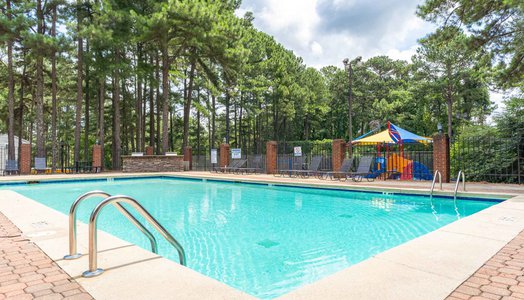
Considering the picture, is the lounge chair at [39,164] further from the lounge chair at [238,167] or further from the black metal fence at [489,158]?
the black metal fence at [489,158]

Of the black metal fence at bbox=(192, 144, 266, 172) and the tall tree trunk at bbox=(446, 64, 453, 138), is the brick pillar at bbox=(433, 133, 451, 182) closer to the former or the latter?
the black metal fence at bbox=(192, 144, 266, 172)

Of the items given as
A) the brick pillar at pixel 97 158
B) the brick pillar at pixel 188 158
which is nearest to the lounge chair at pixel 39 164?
the brick pillar at pixel 97 158

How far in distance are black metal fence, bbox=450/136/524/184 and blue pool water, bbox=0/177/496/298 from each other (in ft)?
13.4

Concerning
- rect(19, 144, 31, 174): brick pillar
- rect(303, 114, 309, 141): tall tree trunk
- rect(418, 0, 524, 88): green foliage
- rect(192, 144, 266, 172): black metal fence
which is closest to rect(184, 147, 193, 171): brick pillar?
rect(192, 144, 266, 172): black metal fence

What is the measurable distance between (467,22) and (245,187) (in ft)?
29.9

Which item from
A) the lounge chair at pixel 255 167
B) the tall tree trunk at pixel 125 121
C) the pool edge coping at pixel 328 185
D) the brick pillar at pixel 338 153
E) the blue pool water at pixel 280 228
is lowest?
the blue pool water at pixel 280 228

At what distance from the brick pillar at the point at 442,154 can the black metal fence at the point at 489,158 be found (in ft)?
2.87

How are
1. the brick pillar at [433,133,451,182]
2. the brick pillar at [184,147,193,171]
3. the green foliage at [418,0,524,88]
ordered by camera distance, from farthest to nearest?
the brick pillar at [184,147,193,171] → the brick pillar at [433,133,451,182] → the green foliage at [418,0,524,88]

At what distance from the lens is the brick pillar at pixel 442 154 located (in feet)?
35.4

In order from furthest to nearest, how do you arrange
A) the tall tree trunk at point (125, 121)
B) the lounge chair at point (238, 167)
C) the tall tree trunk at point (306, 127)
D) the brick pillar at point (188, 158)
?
the tall tree trunk at point (306, 127) < the tall tree trunk at point (125, 121) < the brick pillar at point (188, 158) < the lounge chair at point (238, 167)

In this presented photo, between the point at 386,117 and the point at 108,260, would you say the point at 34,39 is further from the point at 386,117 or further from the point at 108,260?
the point at 386,117

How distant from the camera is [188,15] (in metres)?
16.3

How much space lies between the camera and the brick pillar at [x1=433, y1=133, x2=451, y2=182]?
35.4ft

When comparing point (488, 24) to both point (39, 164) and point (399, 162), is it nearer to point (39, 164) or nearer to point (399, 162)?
point (399, 162)
